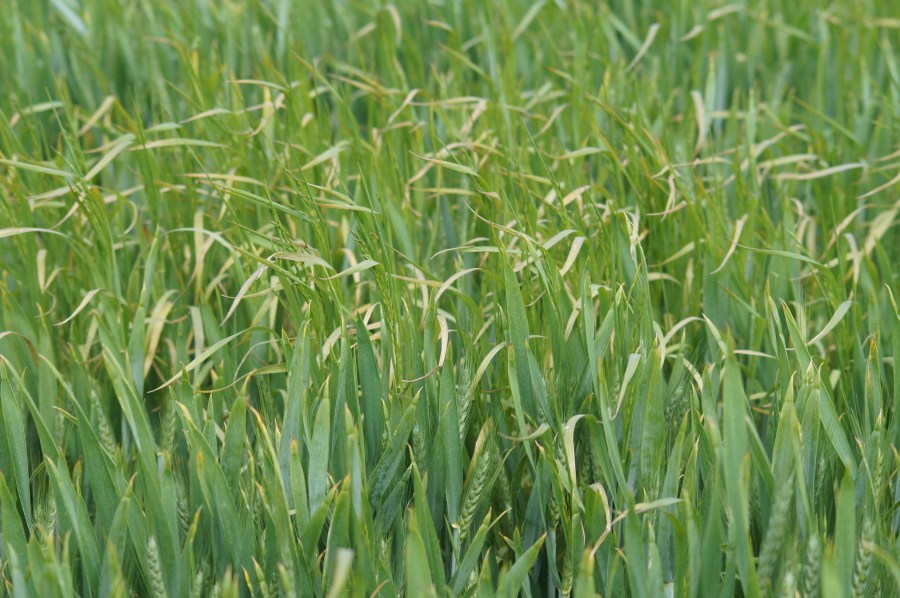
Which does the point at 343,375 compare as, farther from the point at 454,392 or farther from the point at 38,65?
the point at 38,65

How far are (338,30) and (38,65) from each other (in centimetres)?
68

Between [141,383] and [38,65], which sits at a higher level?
[38,65]

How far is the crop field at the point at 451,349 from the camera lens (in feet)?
3.44

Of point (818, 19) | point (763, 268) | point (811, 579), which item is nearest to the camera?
point (811, 579)

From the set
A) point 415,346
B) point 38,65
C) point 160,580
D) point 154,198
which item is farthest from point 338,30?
point 160,580

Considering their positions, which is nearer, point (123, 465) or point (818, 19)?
point (123, 465)

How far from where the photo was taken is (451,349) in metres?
1.23

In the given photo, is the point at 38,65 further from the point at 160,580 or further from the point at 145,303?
the point at 160,580

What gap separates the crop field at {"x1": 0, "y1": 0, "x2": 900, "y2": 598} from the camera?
1.05 metres

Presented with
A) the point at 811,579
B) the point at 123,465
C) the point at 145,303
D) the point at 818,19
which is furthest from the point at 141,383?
the point at 818,19

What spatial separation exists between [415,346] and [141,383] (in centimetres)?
39

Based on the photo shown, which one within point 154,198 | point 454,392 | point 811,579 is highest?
point 154,198

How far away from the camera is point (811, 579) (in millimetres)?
1003

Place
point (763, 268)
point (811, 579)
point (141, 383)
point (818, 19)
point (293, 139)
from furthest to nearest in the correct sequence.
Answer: point (818, 19) → point (293, 139) → point (763, 268) → point (141, 383) → point (811, 579)
